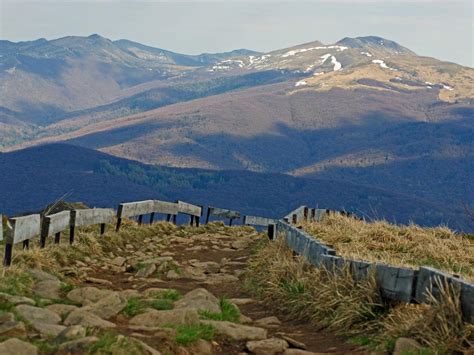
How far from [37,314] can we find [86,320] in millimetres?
612

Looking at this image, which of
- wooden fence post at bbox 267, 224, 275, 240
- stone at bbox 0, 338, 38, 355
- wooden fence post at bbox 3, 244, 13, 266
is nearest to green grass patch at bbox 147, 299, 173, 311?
stone at bbox 0, 338, 38, 355

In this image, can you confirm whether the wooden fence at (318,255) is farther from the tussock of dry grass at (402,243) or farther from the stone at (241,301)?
the stone at (241,301)

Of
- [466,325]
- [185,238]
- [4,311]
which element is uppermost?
[466,325]

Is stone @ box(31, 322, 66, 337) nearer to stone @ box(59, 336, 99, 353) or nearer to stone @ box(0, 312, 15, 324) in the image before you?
stone @ box(0, 312, 15, 324)

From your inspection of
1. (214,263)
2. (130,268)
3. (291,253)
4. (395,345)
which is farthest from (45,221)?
(395,345)

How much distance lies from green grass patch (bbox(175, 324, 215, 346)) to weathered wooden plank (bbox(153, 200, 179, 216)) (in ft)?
51.2

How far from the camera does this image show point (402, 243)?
17031mm

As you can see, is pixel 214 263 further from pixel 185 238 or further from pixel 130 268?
pixel 185 238

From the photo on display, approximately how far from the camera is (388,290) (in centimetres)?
967

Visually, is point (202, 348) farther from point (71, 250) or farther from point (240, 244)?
point (240, 244)

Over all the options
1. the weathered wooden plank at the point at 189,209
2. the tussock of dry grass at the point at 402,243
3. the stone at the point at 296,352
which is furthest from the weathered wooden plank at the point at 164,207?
the stone at the point at 296,352

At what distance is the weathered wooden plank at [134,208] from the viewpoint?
830 inches

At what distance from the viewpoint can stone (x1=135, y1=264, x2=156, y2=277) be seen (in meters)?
14.6

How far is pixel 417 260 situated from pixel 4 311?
7737 millimetres
